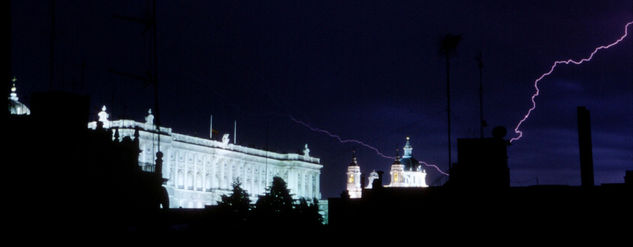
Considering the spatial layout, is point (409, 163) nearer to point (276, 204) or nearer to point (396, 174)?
point (396, 174)

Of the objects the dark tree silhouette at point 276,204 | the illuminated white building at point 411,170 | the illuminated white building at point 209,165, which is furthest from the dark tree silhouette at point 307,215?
the illuminated white building at point 411,170

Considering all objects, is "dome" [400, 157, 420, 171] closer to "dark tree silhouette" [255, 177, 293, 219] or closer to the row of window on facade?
the row of window on facade

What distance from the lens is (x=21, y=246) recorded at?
29.8 metres

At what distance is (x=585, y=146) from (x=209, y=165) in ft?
341

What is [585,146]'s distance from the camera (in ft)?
106

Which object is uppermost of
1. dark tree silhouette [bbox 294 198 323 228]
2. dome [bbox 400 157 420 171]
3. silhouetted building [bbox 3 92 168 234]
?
dome [bbox 400 157 420 171]

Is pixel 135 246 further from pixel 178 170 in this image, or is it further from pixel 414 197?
pixel 178 170

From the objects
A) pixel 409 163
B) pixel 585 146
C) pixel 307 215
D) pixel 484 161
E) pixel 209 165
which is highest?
pixel 409 163

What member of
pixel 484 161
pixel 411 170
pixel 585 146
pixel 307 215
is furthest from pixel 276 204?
pixel 411 170

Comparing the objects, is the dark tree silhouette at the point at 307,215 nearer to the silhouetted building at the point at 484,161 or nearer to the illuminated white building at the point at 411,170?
the silhouetted building at the point at 484,161

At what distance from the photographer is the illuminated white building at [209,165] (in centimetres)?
11006

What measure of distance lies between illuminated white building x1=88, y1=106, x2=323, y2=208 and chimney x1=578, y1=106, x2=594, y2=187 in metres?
73.8

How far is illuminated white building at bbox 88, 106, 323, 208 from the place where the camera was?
110m

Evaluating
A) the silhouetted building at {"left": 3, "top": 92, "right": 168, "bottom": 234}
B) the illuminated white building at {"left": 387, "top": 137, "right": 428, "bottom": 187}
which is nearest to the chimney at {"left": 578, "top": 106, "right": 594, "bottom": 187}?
the silhouetted building at {"left": 3, "top": 92, "right": 168, "bottom": 234}
